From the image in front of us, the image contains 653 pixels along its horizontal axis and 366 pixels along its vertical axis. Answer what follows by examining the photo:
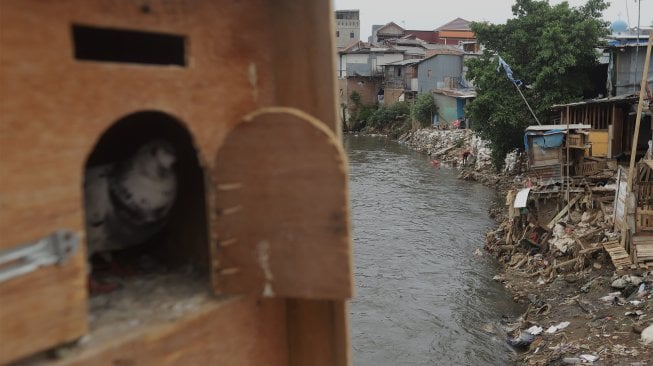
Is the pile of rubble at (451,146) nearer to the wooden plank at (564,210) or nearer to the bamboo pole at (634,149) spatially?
the wooden plank at (564,210)

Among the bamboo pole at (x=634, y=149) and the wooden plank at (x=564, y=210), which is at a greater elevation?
the bamboo pole at (x=634, y=149)

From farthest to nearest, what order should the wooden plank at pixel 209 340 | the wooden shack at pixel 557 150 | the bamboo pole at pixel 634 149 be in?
1. the wooden shack at pixel 557 150
2. the bamboo pole at pixel 634 149
3. the wooden plank at pixel 209 340

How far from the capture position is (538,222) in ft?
54.5

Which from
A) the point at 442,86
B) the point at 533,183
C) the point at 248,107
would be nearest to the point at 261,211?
the point at 248,107

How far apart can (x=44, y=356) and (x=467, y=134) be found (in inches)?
1303

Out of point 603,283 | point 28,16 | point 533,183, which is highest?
point 28,16

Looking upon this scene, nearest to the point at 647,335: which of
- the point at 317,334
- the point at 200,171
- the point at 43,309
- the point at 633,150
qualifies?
the point at 633,150

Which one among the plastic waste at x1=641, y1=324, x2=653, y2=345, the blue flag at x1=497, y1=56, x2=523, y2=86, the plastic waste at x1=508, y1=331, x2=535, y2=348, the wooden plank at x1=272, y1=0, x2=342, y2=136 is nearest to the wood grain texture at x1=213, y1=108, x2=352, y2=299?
the wooden plank at x1=272, y1=0, x2=342, y2=136

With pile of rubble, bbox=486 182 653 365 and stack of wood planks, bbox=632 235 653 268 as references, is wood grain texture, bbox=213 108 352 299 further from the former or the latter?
stack of wood planks, bbox=632 235 653 268

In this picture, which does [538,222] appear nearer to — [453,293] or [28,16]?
[453,293]

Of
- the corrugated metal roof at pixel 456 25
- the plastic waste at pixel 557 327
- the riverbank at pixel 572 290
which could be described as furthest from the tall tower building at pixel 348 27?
the plastic waste at pixel 557 327

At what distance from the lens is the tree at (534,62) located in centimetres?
2138

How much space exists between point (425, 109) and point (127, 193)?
125 ft

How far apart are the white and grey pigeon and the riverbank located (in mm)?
8786
